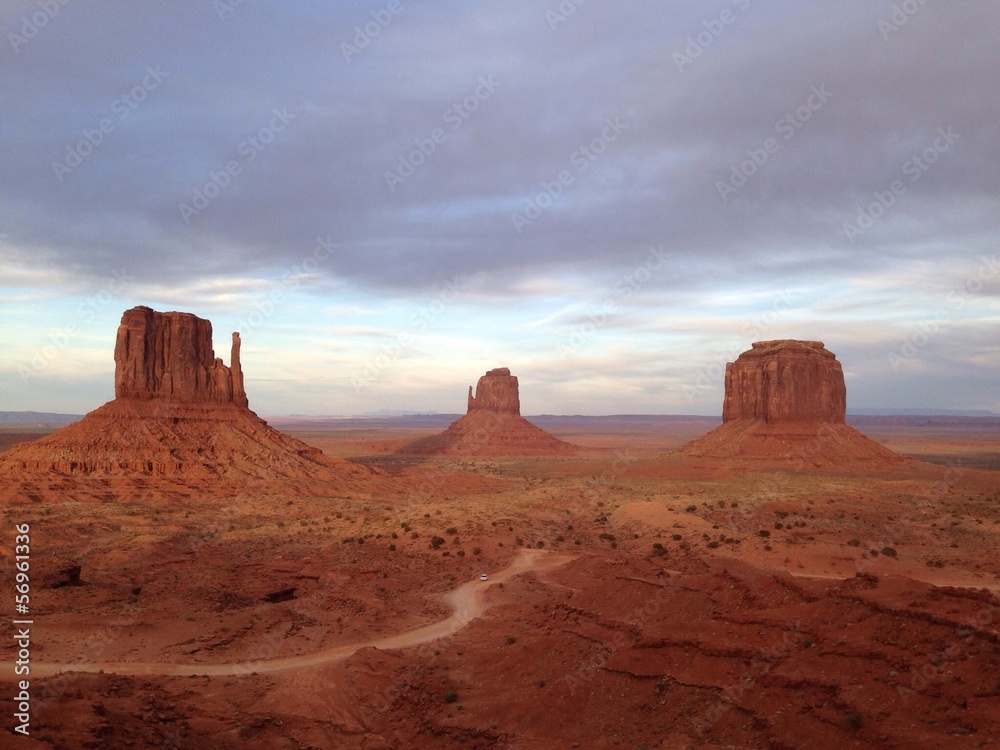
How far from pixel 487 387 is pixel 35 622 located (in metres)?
123

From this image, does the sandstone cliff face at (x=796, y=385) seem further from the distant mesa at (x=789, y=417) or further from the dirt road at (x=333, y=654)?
the dirt road at (x=333, y=654)

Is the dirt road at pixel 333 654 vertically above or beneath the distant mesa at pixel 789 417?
beneath

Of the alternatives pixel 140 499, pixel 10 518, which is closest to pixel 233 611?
pixel 10 518

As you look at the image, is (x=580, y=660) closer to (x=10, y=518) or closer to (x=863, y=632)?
(x=863, y=632)

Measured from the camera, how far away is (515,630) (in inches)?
885

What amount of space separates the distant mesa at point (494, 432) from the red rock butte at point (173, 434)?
59.9 m

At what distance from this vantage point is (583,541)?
121ft

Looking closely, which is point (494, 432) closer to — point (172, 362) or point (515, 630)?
point (172, 362)

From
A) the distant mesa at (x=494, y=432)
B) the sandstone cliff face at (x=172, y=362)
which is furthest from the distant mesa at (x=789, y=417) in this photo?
the sandstone cliff face at (x=172, y=362)

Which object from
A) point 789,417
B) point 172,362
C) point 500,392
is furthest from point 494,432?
point 172,362

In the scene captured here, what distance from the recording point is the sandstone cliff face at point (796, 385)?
83.6 meters

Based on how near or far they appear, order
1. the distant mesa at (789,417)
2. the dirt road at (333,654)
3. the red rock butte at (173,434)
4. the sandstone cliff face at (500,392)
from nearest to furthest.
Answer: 1. the dirt road at (333,654)
2. the red rock butte at (173,434)
3. the distant mesa at (789,417)
4. the sandstone cliff face at (500,392)

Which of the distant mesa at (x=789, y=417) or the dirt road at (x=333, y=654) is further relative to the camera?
the distant mesa at (x=789, y=417)

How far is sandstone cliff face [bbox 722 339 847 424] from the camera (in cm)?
8362
